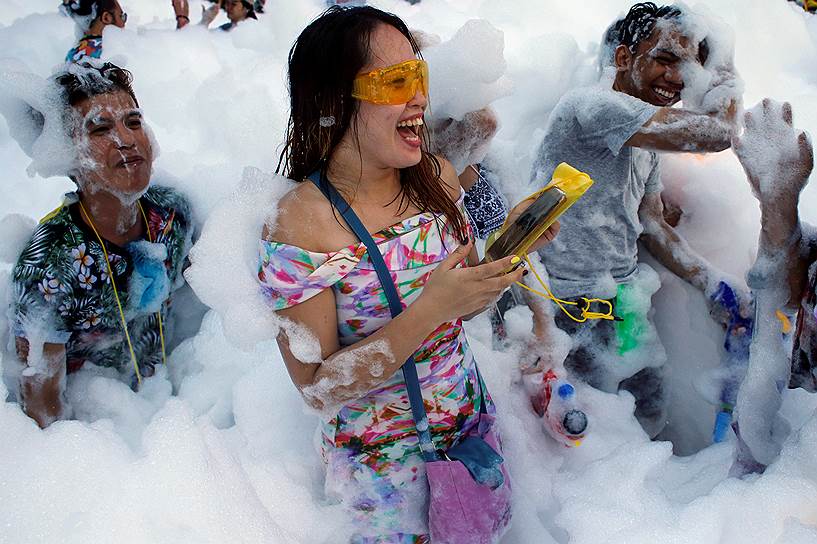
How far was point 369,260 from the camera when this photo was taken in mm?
1210

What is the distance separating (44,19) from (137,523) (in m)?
4.63

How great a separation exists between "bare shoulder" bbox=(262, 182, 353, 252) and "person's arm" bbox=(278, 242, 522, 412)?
0.09 metres

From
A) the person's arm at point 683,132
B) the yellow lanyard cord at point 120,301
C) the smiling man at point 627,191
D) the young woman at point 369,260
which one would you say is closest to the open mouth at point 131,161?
the yellow lanyard cord at point 120,301

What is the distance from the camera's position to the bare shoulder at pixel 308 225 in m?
1.18

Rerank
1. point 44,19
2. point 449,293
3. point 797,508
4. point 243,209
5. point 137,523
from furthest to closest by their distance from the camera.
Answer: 1. point 44,19
2. point 243,209
3. point 797,508
4. point 137,523
5. point 449,293

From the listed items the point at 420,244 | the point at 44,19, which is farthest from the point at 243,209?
the point at 44,19

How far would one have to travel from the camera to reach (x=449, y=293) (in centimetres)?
114

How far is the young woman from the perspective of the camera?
117cm

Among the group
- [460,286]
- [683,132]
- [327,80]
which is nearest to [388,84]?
[327,80]

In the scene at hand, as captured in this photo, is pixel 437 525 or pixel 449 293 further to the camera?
pixel 437 525

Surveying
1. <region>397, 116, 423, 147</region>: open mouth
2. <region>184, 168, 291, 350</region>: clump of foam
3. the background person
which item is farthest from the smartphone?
the background person

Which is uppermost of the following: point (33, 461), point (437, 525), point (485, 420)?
point (33, 461)

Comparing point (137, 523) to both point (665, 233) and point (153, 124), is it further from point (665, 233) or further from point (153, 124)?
point (153, 124)

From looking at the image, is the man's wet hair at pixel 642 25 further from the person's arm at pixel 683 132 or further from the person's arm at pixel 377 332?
the person's arm at pixel 377 332
